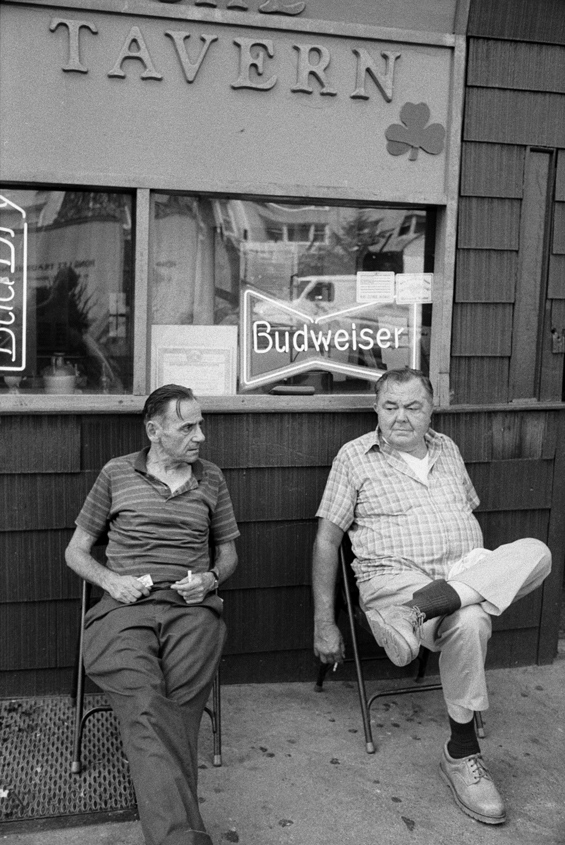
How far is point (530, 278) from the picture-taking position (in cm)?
375

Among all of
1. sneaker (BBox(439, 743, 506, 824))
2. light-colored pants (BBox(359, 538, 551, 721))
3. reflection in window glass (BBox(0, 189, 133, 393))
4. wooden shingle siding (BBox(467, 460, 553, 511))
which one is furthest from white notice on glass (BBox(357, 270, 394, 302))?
sneaker (BBox(439, 743, 506, 824))

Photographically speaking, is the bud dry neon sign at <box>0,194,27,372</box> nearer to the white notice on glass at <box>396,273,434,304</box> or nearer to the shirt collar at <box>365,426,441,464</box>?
the shirt collar at <box>365,426,441,464</box>

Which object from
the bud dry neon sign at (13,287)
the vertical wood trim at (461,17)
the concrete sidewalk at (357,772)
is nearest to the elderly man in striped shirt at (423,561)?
the concrete sidewalk at (357,772)

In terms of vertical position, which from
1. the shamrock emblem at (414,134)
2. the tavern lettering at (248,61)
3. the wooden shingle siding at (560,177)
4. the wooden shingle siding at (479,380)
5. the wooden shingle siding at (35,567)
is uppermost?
the tavern lettering at (248,61)

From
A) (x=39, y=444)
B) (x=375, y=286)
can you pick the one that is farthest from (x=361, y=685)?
(x=375, y=286)

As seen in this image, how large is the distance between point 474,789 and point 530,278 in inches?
84.2

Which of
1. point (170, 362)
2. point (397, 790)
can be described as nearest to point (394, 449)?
point (170, 362)

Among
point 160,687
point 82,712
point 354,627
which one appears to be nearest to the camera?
point 160,687

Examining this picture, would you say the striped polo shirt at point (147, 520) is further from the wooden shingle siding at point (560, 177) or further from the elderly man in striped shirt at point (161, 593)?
the wooden shingle siding at point (560, 177)

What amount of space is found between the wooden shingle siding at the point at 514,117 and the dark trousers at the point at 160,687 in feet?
7.48

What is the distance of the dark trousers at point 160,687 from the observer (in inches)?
89.3

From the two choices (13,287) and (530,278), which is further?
(530,278)

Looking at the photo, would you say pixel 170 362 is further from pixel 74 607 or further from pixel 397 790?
pixel 397 790

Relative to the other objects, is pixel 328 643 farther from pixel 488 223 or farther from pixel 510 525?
pixel 488 223
